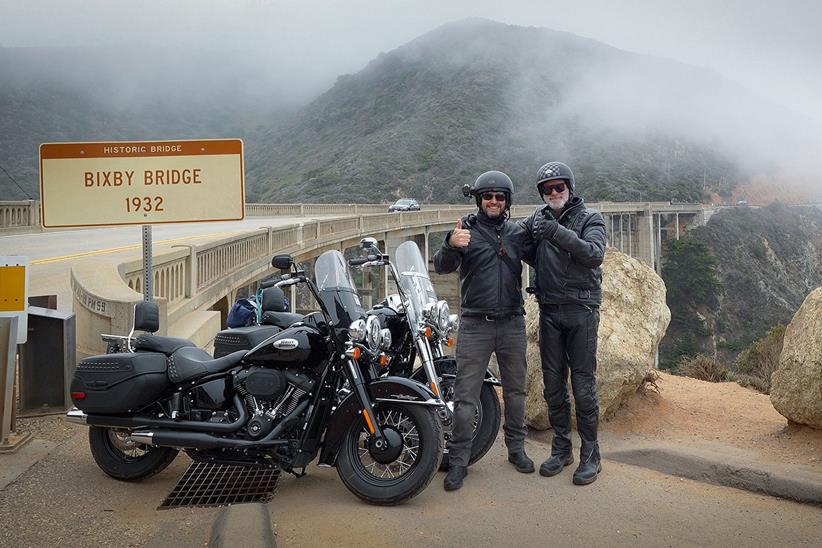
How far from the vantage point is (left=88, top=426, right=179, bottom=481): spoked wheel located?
457cm

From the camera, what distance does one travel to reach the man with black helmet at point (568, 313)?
4613mm

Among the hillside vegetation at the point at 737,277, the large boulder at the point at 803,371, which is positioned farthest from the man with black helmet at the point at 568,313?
the hillside vegetation at the point at 737,277

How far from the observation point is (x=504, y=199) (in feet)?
15.5

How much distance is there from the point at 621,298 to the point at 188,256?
5887 millimetres

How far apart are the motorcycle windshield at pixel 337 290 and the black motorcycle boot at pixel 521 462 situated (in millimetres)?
1431

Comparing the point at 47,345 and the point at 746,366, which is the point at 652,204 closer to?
the point at 746,366

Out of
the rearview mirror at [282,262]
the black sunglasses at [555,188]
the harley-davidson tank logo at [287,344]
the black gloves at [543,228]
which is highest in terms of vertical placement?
the black sunglasses at [555,188]

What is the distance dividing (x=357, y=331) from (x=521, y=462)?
1.55 meters

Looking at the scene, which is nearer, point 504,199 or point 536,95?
point 504,199

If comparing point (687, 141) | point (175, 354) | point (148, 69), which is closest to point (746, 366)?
point (175, 354)

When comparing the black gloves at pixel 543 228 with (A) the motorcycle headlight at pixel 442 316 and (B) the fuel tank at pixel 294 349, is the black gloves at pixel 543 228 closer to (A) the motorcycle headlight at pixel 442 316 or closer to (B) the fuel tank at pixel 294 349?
(A) the motorcycle headlight at pixel 442 316

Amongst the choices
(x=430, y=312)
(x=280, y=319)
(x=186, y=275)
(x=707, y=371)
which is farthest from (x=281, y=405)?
(x=707, y=371)

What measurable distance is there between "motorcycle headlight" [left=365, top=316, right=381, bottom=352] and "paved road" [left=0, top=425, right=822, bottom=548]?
2.92 feet

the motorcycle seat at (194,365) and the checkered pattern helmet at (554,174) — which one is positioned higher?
the checkered pattern helmet at (554,174)
